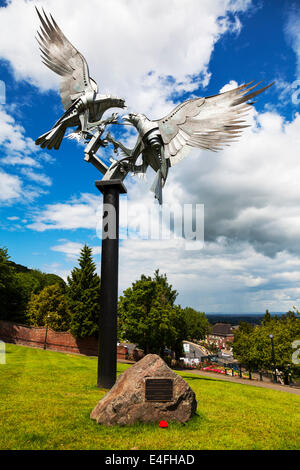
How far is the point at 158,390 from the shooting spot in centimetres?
648

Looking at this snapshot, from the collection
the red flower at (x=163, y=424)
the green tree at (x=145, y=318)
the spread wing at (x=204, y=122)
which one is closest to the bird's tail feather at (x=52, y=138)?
the spread wing at (x=204, y=122)

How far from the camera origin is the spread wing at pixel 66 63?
12.4 meters

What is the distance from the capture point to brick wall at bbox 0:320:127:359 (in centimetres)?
3300

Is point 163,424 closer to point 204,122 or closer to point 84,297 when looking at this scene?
point 204,122

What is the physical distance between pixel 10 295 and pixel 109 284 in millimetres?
35148

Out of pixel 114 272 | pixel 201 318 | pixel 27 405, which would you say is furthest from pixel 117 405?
pixel 201 318

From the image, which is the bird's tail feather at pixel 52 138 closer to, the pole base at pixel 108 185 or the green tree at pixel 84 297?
the pole base at pixel 108 185

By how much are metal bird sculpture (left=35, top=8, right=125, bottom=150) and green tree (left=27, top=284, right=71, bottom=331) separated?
102 feet

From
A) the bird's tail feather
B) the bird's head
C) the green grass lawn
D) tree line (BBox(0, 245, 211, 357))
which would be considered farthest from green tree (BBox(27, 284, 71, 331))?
the bird's head

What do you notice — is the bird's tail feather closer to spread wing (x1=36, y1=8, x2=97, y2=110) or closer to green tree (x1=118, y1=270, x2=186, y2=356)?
spread wing (x1=36, y1=8, x2=97, y2=110)

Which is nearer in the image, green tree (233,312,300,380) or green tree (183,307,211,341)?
green tree (233,312,300,380)

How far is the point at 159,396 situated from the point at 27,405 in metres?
3.74

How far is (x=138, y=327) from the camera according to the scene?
97.7ft
